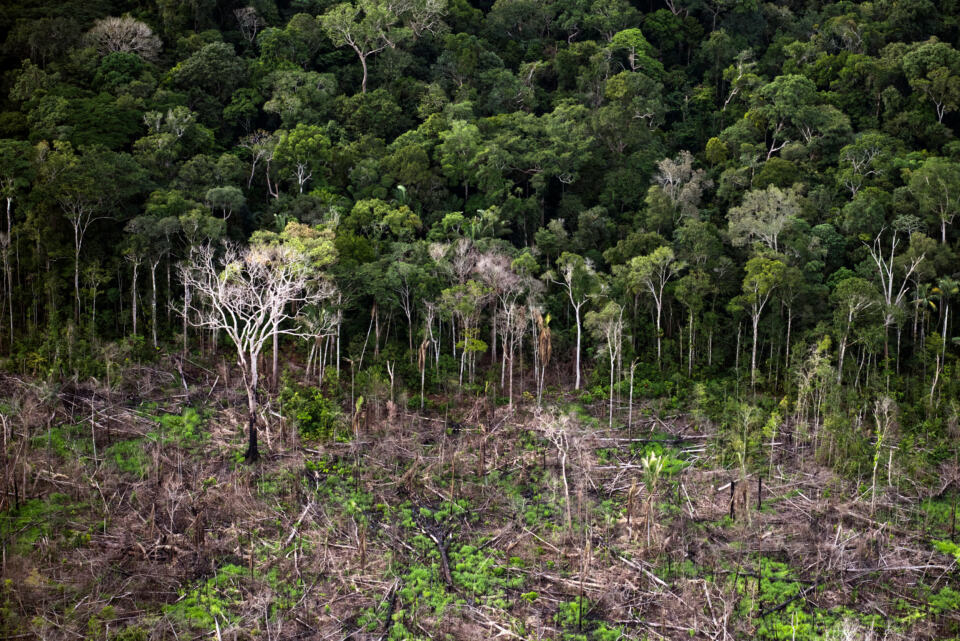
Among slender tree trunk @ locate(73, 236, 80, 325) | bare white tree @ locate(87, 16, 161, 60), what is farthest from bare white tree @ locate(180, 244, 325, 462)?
bare white tree @ locate(87, 16, 161, 60)

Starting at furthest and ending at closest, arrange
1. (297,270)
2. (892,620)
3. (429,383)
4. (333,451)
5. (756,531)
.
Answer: (429,383) → (297,270) → (333,451) → (756,531) → (892,620)

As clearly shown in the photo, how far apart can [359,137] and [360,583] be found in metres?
28.7

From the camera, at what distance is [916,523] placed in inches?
824

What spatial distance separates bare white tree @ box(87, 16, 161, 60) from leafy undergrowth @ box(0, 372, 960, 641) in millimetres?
25194

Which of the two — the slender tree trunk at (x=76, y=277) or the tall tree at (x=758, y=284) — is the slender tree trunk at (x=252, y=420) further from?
the tall tree at (x=758, y=284)

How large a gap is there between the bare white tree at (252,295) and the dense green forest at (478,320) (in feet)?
0.83

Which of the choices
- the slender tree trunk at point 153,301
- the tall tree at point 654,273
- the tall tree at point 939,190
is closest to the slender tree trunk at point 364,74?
the slender tree trunk at point 153,301

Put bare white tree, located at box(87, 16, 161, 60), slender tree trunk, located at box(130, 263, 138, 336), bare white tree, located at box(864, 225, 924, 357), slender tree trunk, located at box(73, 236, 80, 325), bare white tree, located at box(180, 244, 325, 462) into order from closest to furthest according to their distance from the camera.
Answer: bare white tree, located at box(180, 244, 325, 462) < bare white tree, located at box(864, 225, 924, 357) < slender tree trunk, located at box(130, 263, 138, 336) < slender tree trunk, located at box(73, 236, 80, 325) < bare white tree, located at box(87, 16, 161, 60)

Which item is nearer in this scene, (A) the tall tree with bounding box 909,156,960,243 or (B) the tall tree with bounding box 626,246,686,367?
(B) the tall tree with bounding box 626,246,686,367

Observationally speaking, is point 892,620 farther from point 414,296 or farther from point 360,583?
point 414,296

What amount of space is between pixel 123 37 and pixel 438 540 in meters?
35.9

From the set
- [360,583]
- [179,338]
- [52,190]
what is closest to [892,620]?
[360,583]

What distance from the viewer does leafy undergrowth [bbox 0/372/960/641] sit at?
1653cm

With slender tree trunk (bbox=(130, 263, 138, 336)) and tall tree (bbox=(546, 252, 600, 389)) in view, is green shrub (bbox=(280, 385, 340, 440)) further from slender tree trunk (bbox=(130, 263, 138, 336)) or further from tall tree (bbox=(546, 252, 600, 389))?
tall tree (bbox=(546, 252, 600, 389))
